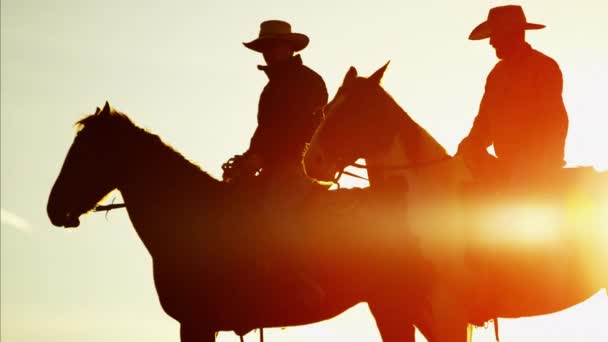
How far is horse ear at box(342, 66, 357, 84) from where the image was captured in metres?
12.9

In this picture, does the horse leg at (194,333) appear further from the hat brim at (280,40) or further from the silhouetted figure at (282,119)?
the hat brim at (280,40)

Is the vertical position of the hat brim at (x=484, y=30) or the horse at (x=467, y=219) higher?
the hat brim at (x=484, y=30)

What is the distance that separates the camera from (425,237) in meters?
12.2

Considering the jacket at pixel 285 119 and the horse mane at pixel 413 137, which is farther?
the jacket at pixel 285 119

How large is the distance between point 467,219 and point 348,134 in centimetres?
162

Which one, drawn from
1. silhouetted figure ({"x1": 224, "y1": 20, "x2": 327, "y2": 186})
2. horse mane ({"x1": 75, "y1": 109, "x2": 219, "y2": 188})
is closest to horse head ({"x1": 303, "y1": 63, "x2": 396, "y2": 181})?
silhouetted figure ({"x1": 224, "y1": 20, "x2": 327, "y2": 186})

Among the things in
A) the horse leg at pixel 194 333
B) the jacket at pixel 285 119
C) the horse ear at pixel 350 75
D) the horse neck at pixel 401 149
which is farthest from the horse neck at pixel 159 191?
the horse neck at pixel 401 149

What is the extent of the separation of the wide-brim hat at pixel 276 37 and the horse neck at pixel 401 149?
88.7 inches

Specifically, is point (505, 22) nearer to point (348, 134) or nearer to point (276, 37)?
point (348, 134)

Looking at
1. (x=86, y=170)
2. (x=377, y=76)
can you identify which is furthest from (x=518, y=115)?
(x=86, y=170)

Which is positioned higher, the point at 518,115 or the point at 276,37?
the point at 276,37

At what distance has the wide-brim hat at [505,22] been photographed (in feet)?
41.8

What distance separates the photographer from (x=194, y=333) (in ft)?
45.6

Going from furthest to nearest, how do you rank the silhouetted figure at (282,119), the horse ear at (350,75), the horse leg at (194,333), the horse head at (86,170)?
the horse head at (86,170) < the silhouetted figure at (282,119) < the horse leg at (194,333) < the horse ear at (350,75)
